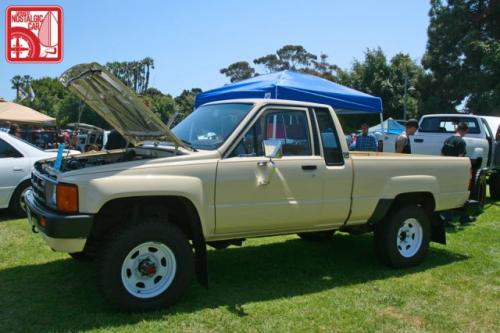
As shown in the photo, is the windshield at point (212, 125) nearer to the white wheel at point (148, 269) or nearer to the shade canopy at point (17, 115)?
the white wheel at point (148, 269)

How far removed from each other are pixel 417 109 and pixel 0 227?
3030cm

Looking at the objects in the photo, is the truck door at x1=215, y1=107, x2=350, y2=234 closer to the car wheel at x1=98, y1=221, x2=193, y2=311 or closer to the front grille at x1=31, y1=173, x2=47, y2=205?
the car wheel at x1=98, y1=221, x2=193, y2=311

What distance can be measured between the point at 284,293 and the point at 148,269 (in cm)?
143

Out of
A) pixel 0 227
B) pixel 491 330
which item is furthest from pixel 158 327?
pixel 0 227

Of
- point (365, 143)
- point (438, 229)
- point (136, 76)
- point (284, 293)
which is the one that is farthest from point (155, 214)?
point (136, 76)

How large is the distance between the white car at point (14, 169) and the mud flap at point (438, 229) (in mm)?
5621

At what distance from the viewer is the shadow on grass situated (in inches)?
160

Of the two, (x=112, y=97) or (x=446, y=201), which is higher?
(x=112, y=97)

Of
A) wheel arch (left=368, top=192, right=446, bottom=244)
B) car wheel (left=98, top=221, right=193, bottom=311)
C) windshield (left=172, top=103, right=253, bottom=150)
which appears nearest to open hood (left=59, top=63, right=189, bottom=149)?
windshield (left=172, top=103, right=253, bottom=150)

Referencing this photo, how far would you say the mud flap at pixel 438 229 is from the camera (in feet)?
20.0

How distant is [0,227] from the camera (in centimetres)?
742

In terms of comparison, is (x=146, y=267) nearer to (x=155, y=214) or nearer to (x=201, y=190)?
(x=155, y=214)

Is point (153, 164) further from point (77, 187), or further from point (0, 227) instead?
point (0, 227)

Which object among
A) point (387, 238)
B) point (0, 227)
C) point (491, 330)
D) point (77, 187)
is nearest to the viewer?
point (77, 187)
